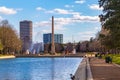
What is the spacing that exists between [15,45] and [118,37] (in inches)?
4008

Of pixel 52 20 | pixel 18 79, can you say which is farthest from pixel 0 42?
pixel 18 79

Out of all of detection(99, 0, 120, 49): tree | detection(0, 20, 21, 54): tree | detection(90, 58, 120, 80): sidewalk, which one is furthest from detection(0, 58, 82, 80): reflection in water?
detection(0, 20, 21, 54): tree

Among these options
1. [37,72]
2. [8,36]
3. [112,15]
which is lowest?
[37,72]

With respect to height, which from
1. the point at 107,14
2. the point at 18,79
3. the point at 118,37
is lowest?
the point at 18,79

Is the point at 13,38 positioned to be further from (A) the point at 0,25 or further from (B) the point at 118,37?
(B) the point at 118,37

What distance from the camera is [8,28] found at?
5022 inches

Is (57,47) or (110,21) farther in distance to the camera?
(57,47)

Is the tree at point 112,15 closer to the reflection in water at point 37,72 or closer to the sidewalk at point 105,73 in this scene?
the sidewalk at point 105,73

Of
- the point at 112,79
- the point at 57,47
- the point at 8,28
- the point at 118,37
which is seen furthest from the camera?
the point at 57,47

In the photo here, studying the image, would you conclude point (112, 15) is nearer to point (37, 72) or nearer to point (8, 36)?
point (37, 72)

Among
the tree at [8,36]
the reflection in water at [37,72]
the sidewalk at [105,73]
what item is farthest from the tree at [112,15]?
the tree at [8,36]

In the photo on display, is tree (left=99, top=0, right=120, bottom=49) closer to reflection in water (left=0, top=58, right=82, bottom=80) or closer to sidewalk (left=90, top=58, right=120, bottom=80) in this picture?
sidewalk (left=90, top=58, right=120, bottom=80)

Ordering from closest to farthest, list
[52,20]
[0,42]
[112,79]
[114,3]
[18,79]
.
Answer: [112,79]
[114,3]
[18,79]
[0,42]
[52,20]

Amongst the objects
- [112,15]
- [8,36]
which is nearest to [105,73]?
[112,15]
